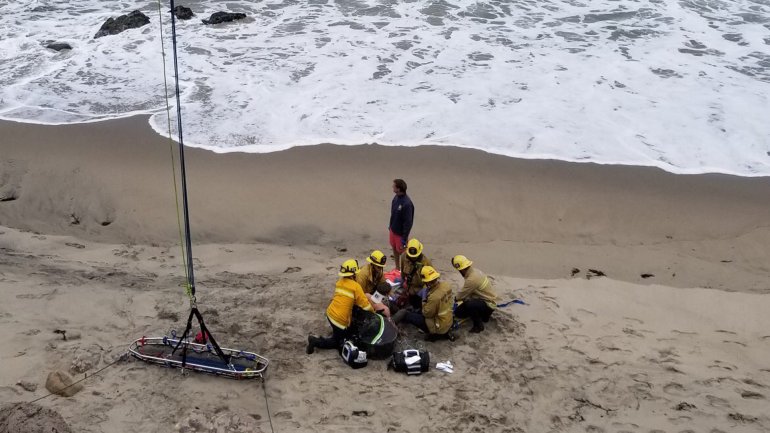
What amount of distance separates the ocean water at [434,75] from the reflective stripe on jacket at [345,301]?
4936 millimetres

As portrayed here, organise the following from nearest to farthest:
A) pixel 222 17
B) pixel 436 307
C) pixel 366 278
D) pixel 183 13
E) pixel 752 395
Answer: pixel 752 395, pixel 436 307, pixel 366 278, pixel 222 17, pixel 183 13

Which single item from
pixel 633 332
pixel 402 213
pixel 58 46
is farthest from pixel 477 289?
pixel 58 46

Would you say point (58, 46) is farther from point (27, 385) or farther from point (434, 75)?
point (27, 385)

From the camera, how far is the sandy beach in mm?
5316

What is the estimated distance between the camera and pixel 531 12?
56.5 ft

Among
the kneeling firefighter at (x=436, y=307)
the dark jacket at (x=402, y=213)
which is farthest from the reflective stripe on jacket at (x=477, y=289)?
the dark jacket at (x=402, y=213)

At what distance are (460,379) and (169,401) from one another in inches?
105

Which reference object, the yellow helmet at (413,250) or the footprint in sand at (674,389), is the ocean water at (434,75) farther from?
the footprint in sand at (674,389)

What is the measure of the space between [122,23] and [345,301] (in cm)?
1290

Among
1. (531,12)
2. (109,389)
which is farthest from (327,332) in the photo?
(531,12)

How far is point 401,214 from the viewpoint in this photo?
23.6 feet

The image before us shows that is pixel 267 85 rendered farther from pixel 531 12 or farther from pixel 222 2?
pixel 531 12

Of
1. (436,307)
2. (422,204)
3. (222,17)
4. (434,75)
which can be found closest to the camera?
(436,307)

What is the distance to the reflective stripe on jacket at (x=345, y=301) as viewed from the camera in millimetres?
5980
